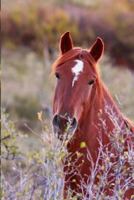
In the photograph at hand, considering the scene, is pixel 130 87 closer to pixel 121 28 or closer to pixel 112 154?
pixel 112 154

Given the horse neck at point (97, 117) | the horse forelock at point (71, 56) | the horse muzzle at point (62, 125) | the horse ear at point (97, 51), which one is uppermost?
the horse ear at point (97, 51)

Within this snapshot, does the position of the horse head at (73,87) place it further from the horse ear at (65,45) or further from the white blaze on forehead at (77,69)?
the horse ear at (65,45)

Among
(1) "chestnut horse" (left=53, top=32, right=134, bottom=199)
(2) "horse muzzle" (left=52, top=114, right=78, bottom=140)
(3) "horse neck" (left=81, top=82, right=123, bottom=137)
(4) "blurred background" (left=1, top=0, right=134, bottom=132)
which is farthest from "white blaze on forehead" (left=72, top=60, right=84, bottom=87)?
(4) "blurred background" (left=1, top=0, right=134, bottom=132)

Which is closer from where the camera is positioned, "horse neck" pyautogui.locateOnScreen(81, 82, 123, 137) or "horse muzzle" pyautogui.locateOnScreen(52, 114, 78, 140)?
"horse muzzle" pyautogui.locateOnScreen(52, 114, 78, 140)

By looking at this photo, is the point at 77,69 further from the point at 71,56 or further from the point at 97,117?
the point at 97,117

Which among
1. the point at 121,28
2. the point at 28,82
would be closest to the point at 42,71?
the point at 28,82

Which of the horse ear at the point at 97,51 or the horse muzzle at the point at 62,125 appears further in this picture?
the horse ear at the point at 97,51

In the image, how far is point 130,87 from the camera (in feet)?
49.4

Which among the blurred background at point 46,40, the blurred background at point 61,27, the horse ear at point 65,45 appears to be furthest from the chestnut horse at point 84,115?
the blurred background at point 61,27

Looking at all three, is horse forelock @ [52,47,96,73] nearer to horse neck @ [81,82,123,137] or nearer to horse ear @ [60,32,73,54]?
horse ear @ [60,32,73,54]

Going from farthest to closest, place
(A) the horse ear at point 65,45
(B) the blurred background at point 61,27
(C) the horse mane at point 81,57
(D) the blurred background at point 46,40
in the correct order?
(B) the blurred background at point 61,27, (D) the blurred background at point 46,40, (A) the horse ear at point 65,45, (C) the horse mane at point 81,57

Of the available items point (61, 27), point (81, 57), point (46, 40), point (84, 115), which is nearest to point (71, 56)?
point (81, 57)

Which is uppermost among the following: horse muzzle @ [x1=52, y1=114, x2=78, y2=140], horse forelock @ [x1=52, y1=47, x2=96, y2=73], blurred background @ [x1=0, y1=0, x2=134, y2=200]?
blurred background @ [x1=0, y1=0, x2=134, y2=200]

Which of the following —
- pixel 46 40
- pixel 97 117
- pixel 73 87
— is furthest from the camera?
pixel 46 40
